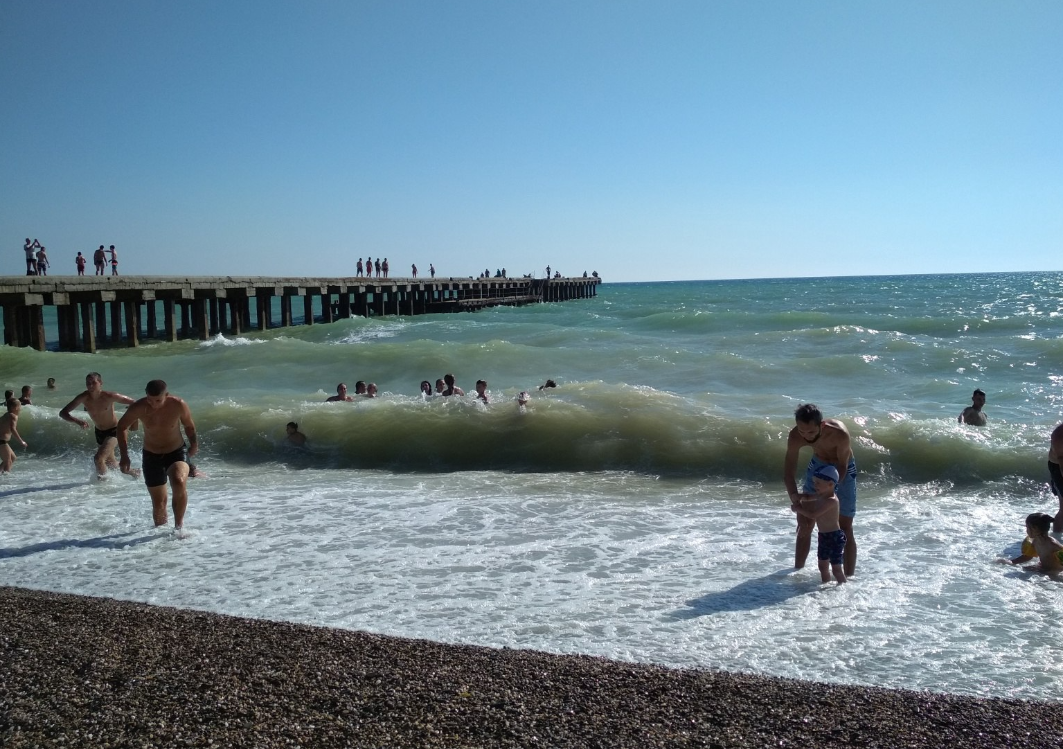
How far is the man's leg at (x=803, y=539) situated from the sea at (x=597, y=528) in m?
0.14

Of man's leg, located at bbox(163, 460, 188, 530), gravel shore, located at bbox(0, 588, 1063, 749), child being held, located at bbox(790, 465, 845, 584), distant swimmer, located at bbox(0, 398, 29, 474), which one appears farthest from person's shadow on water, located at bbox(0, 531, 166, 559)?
child being held, located at bbox(790, 465, 845, 584)

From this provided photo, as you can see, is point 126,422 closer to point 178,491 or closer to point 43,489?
point 178,491

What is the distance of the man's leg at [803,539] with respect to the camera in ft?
19.1

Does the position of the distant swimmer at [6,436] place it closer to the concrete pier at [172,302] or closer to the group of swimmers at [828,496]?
the group of swimmers at [828,496]

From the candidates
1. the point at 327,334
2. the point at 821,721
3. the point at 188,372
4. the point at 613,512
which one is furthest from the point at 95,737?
the point at 327,334

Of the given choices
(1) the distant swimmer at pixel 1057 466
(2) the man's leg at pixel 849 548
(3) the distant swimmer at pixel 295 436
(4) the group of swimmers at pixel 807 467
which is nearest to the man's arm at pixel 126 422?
(4) the group of swimmers at pixel 807 467

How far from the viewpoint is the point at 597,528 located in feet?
24.1

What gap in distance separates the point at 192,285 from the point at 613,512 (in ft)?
71.0

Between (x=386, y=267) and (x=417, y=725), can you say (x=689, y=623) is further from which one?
(x=386, y=267)

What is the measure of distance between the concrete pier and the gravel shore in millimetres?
18571

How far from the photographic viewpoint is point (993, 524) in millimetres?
7457

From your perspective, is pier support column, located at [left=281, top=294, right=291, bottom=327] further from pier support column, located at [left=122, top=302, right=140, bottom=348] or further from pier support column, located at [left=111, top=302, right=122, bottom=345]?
pier support column, located at [left=122, top=302, right=140, bottom=348]

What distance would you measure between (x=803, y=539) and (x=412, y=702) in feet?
10.9

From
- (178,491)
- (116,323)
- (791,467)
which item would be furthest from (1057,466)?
(116,323)
